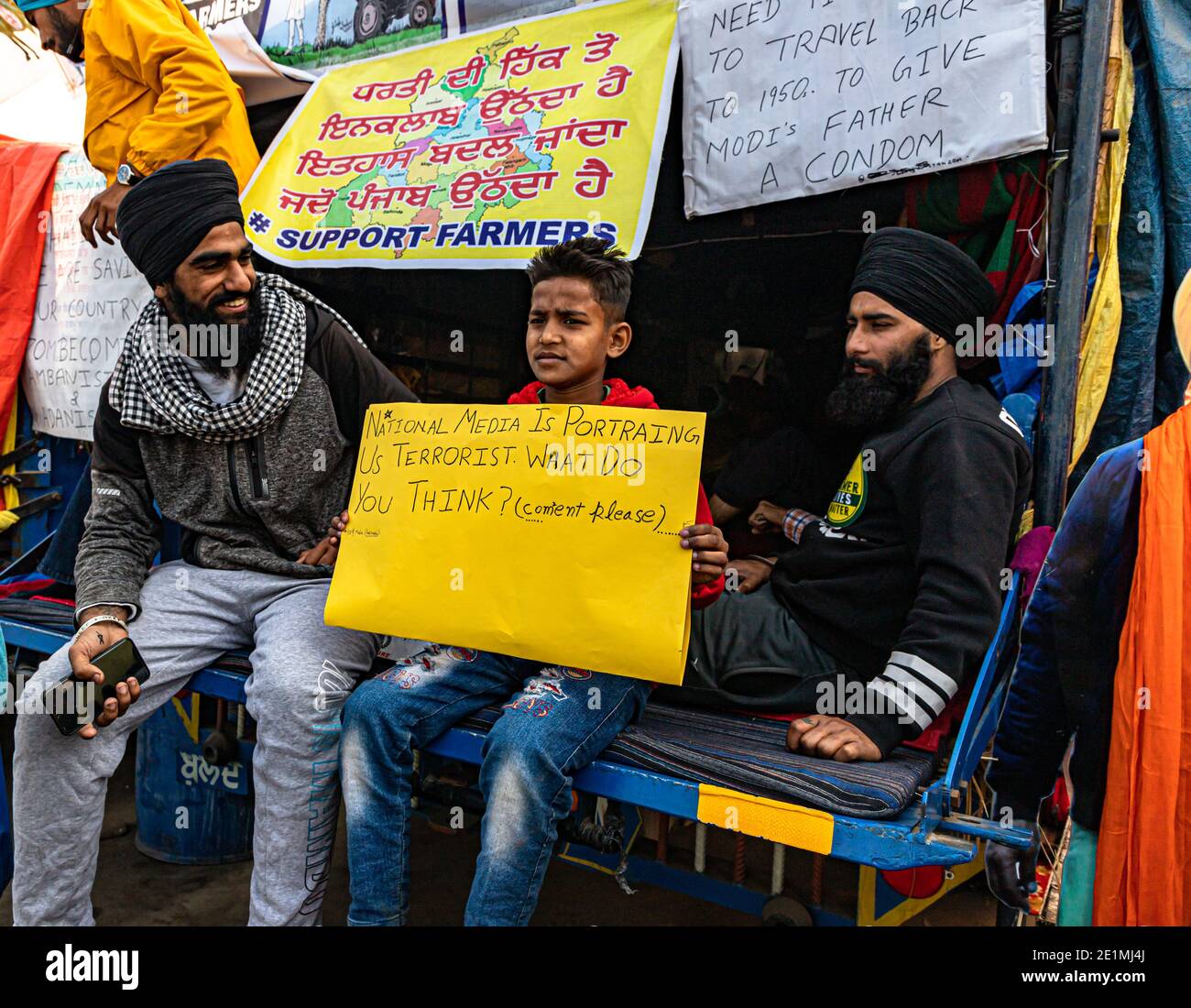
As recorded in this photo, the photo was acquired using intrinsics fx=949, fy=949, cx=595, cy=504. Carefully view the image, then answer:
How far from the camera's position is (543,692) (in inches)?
88.7

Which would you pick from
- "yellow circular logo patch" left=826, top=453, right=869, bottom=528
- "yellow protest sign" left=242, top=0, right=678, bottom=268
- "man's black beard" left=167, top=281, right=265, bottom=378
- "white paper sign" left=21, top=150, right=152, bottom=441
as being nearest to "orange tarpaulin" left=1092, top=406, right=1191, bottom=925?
"yellow circular logo patch" left=826, top=453, right=869, bottom=528

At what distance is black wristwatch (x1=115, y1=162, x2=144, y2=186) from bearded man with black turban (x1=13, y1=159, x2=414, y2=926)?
1.00 m

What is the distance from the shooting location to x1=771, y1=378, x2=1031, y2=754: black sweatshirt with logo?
2104 millimetres

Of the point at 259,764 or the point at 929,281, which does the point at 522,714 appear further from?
the point at 929,281

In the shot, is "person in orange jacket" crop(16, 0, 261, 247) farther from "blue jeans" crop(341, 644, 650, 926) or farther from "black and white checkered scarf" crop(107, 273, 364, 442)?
"blue jeans" crop(341, 644, 650, 926)

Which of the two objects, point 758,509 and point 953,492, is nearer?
point 953,492

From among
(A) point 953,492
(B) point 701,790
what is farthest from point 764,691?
→ (A) point 953,492

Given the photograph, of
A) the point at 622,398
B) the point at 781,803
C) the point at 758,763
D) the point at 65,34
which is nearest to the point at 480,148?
the point at 622,398

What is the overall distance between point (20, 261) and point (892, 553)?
4359 mm

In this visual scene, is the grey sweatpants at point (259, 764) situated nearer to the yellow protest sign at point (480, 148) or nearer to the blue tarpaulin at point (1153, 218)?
the yellow protest sign at point (480, 148)

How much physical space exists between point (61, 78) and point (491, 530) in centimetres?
452

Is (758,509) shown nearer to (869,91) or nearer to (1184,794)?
(869,91)

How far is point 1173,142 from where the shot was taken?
8.26 ft

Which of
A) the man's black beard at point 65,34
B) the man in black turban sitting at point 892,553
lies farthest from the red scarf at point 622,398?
the man's black beard at point 65,34
